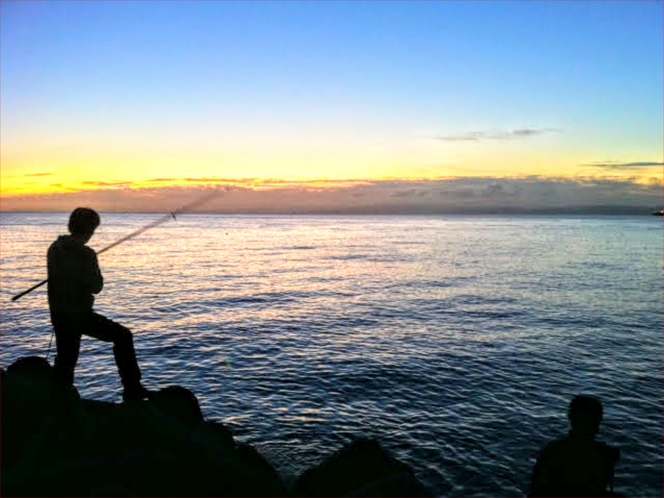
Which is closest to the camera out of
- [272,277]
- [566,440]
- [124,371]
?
[566,440]

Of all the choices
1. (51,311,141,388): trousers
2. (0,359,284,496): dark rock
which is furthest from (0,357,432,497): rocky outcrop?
(51,311,141,388): trousers

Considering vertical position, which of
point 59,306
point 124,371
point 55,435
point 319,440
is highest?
point 59,306

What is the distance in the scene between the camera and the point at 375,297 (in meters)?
42.0

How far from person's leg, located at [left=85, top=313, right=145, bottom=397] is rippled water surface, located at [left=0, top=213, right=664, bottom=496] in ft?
19.8

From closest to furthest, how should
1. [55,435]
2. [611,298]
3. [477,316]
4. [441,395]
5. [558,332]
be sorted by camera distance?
[55,435], [441,395], [558,332], [477,316], [611,298]

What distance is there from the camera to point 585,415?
714 centimetres

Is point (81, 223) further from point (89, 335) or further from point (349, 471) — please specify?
point (349, 471)

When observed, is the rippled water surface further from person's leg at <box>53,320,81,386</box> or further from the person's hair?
the person's hair

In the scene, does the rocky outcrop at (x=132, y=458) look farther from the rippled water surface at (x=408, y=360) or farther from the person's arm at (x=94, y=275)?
the rippled water surface at (x=408, y=360)

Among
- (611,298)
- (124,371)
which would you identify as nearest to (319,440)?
(124,371)

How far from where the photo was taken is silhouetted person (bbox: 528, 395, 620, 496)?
23.5ft

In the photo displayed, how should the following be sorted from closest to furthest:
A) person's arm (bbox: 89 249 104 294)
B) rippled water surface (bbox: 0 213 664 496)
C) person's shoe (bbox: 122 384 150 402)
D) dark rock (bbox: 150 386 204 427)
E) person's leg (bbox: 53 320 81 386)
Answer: person's arm (bbox: 89 249 104 294) → person's leg (bbox: 53 320 81 386) → person's shoe (bbox: 122 384 150 402) → dark rock (bbox: 150 386 204 427) → rippled water surface (bbox: 0 213 664 496)

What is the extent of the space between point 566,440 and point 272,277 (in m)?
48.7

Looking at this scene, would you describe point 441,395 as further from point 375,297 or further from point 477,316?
point 375,297
